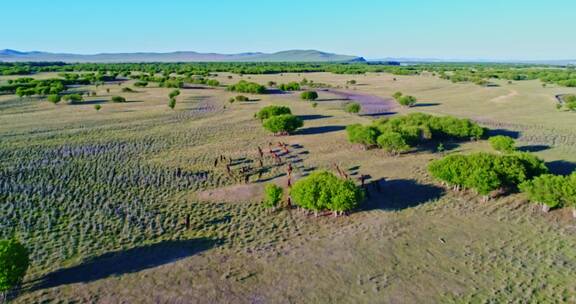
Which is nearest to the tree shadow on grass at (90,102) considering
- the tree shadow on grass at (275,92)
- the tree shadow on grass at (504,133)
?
the tree shadow on grass at (275,92)

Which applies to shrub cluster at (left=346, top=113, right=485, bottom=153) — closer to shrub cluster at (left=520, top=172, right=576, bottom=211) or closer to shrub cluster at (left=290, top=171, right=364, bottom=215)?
shrub cluster at (left=520, top=172, right=576, bottom=211)

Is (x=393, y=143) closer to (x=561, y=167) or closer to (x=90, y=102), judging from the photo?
(x=561, y=167)

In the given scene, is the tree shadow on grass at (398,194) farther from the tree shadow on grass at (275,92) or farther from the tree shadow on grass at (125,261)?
the tree shadow on grass at (275,92)

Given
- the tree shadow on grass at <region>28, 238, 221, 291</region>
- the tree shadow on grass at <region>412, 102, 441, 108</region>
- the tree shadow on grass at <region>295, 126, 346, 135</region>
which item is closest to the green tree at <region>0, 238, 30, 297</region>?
the tree shadow on grass at <region>28, 238, 221, 291</region>

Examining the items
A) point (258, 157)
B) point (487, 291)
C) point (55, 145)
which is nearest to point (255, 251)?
point (487, 291)

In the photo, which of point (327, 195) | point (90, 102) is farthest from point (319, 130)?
point (90, 102)
